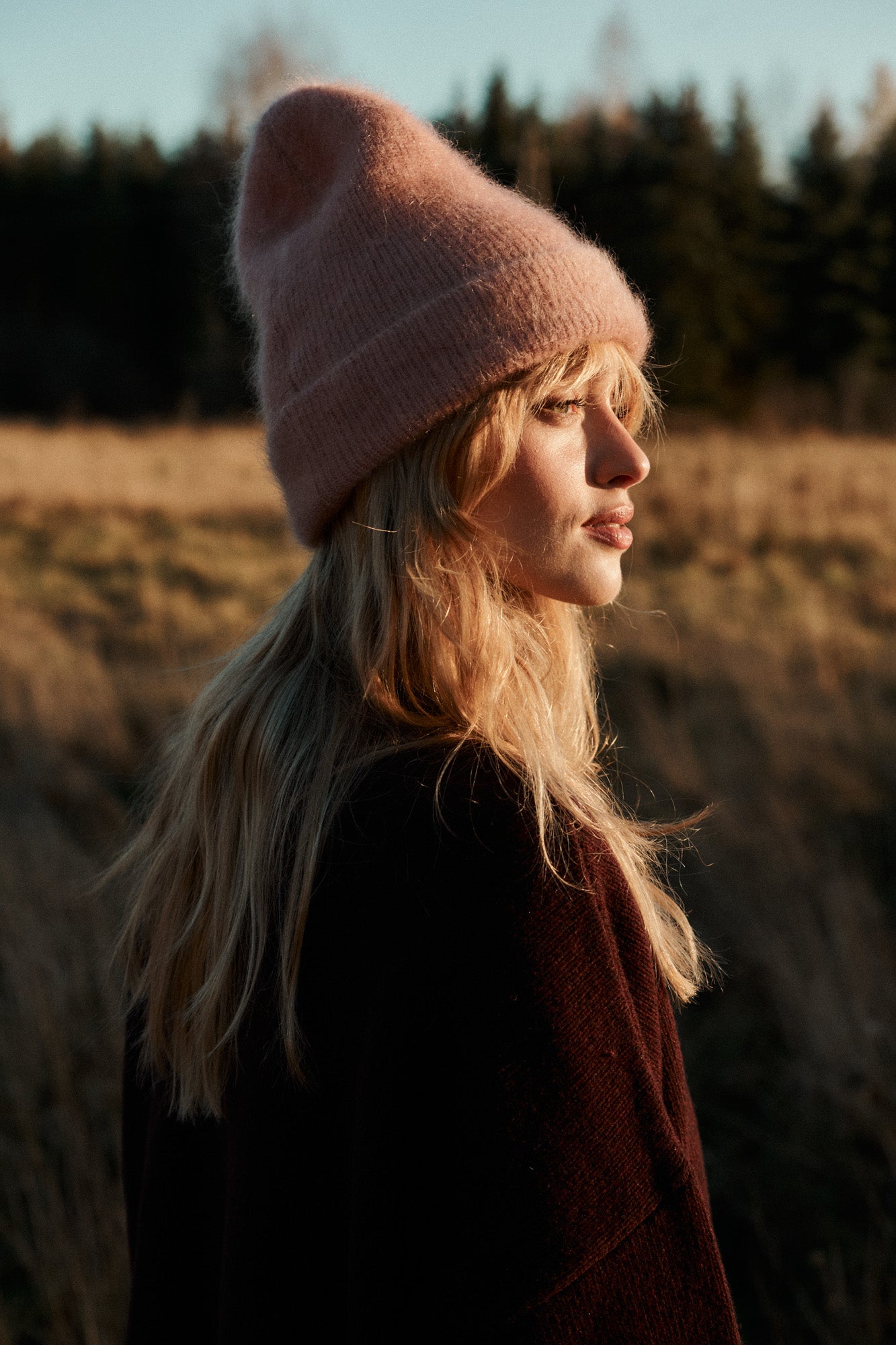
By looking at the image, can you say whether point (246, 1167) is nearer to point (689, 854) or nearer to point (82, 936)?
point (82, 936)

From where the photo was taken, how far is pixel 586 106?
33.0 meters

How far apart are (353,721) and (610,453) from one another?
1.57 ft

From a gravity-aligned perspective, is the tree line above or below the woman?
below

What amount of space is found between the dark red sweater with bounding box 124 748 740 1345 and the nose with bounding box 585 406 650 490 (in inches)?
17.1

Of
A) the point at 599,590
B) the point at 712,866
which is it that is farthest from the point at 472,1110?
the point at 712,866

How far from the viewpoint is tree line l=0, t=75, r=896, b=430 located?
2325 centimetres

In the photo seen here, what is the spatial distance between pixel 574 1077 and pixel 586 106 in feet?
122

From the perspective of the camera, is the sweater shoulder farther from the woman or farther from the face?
the face

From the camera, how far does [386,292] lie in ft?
4.24

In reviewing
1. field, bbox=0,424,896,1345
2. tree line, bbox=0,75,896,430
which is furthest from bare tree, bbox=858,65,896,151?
field, bbox=0,424,896,1345

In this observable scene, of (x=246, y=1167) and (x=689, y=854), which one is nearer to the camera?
(x=246, y=1167)

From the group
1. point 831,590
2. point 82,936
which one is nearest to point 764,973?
point 82,936

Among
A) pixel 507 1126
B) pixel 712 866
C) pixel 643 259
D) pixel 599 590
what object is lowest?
pixel 643 259

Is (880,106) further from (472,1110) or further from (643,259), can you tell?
(472,1110)
